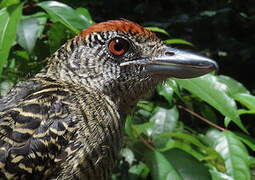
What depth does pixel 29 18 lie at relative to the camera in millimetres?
1896

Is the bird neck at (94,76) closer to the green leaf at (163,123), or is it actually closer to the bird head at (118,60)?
the bird head at (118,60)

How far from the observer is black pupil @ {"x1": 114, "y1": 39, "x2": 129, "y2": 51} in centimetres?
160

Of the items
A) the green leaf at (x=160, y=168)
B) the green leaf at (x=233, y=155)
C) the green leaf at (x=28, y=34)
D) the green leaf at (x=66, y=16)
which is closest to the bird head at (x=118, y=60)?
the green leaf at (x=66, y=16)

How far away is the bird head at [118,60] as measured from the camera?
1583 mm

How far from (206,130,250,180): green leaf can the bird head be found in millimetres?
535

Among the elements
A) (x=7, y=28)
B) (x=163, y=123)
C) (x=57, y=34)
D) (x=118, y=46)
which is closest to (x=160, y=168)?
(x=163, y=123)

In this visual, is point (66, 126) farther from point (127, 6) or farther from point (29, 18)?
point (127, 6)

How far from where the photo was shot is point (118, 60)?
5.25 feet

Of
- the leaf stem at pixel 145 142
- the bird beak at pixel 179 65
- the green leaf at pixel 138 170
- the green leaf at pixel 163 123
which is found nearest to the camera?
the bird beak at pixel 179 65

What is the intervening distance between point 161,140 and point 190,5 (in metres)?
4.20

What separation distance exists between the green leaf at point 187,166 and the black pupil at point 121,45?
603 mm

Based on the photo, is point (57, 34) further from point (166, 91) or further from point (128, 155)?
point (128, 155)

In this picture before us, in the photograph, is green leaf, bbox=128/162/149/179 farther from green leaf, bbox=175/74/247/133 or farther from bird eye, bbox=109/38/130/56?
bird eye, bbox=109/38/130/56

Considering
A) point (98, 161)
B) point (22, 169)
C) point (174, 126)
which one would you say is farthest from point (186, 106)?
point (22, 169)
